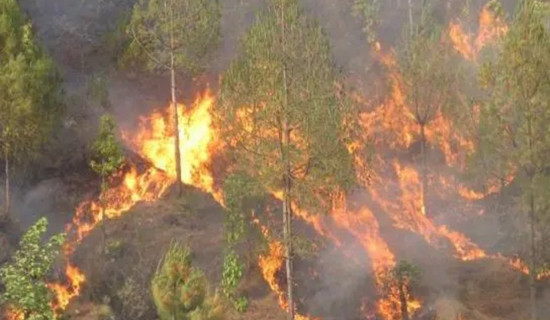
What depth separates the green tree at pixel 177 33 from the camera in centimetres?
3062

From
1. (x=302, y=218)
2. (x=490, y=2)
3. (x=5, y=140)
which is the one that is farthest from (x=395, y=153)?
(x=5, y=140)

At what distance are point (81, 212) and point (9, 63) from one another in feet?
27.4

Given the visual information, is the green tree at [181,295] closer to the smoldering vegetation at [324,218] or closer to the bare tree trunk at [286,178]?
the bare tree trunk at [286,178]

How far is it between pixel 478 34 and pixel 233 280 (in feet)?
110

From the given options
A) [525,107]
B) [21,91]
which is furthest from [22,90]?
[525,107]

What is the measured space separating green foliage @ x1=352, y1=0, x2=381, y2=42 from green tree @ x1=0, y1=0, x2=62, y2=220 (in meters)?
28.1

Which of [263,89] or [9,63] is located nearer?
[263,89]

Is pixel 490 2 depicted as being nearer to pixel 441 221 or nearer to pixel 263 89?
pixel 441 221

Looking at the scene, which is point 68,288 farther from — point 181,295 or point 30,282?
point 181,295

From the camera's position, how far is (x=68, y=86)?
3894cm

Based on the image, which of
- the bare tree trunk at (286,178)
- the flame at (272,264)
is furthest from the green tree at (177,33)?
the bare tree trunk at (286,178)

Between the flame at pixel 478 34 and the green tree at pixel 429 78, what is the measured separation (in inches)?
286

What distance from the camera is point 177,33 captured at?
3088cm

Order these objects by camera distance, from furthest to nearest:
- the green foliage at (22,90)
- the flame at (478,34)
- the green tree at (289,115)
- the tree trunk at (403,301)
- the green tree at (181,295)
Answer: the flame at (478,34) < the green foliage at (22,90) < the tree trunk at (403,301) < the green tree at (289,115) < the green tree at (181,295)
